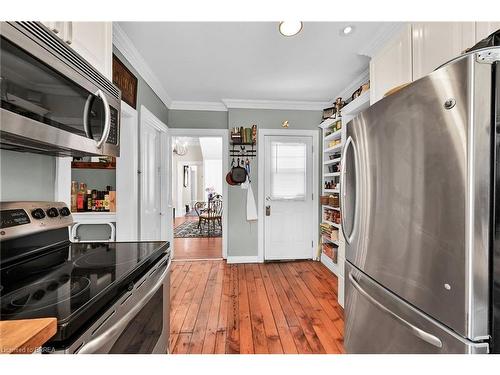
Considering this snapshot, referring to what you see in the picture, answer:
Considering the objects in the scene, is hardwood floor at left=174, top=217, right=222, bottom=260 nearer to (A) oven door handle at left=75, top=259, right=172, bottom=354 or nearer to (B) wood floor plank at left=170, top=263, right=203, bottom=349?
(B) wood floor plank at left=170, top=263, right=203, bottom=349

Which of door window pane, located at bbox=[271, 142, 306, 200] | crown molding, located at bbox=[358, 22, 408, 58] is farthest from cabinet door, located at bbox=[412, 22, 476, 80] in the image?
door window pane, located at bbox=[271, 142, 306, 200]

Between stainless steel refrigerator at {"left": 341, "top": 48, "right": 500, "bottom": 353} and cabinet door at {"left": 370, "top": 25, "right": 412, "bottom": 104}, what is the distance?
758mm

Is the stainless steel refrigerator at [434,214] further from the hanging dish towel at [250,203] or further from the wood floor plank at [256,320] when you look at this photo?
→ the hanging dish towel at [250,203]

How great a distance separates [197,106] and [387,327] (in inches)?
138

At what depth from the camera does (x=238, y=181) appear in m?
3.39

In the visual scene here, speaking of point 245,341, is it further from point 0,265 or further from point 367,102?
point 367,102

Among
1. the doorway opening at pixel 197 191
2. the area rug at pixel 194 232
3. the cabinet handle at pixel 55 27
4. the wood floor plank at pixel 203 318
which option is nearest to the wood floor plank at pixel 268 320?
the wood floor plank at pixel 203 318

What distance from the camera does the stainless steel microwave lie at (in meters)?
0.65

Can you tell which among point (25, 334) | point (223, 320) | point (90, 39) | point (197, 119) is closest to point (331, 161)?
point (197, 119)

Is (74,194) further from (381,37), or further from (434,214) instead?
(381,37)

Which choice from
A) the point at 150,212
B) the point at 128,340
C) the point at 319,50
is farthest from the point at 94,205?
the point at 319,50

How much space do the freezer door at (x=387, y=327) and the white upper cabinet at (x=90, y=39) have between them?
1756 millimetres

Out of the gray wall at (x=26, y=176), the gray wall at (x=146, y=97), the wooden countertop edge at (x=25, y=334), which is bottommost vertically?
the wooden countertop edge at (x=25, y=334)

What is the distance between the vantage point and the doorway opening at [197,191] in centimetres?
555
